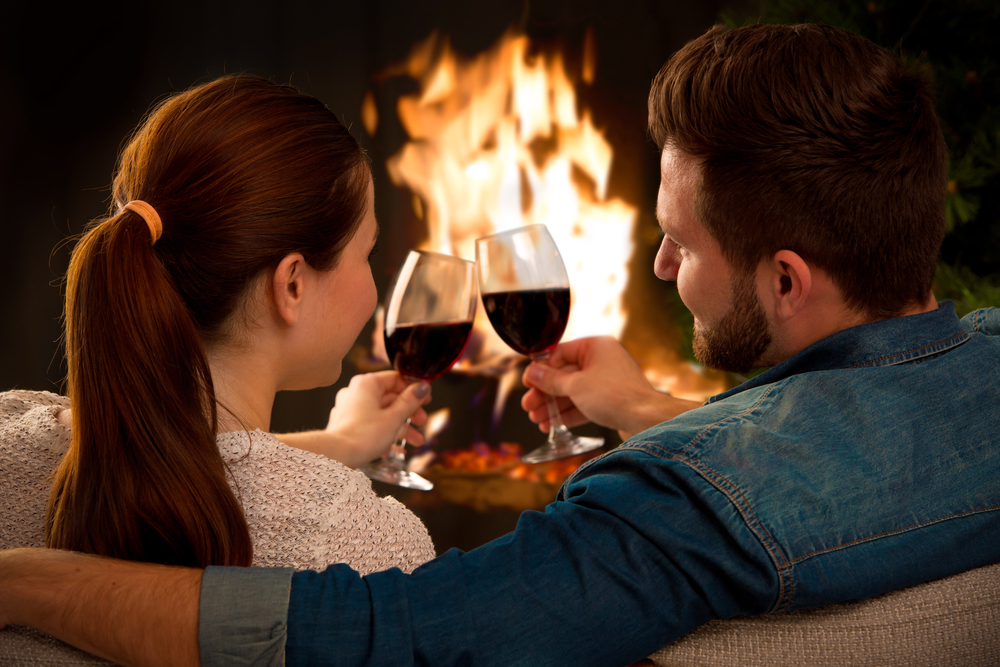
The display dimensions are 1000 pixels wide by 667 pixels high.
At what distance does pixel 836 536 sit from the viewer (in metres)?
0.62

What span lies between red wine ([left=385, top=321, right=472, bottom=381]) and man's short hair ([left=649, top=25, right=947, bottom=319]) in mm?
436

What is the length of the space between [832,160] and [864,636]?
51cm

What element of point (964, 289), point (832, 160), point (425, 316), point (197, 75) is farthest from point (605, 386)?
point (197, 75)

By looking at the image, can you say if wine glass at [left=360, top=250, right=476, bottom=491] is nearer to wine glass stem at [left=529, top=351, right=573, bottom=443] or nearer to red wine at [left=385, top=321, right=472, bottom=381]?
red wine at [left=385, top=321, right=472, bottom=381]

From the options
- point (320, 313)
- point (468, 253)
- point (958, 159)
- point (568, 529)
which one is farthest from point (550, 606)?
point (468, 253)

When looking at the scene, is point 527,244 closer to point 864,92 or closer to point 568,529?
point 864,92

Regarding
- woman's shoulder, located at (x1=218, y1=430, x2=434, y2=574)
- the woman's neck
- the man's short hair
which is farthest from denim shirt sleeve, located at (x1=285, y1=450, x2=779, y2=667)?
the man's short hair

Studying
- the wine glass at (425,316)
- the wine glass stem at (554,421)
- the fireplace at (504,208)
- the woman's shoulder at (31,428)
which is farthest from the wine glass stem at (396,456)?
the fireplace at (504,208)

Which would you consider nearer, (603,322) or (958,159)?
(958,159)

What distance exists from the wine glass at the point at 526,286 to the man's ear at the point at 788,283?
34 cm

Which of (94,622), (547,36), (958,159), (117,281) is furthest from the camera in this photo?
(547,36)

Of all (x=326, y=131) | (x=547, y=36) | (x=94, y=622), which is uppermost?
(x=547, y=36)

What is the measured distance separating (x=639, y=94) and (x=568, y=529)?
175cm

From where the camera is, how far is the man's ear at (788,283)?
88 centimetres
